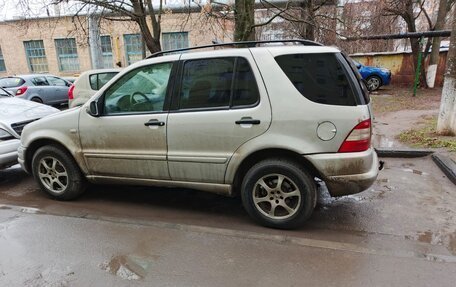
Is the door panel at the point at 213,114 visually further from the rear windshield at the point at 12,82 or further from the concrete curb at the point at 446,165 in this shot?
the rear windshield at the point at 12,82

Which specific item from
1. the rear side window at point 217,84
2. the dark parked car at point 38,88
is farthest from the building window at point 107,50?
the rear side window at point 217,84

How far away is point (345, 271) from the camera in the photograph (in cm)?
284

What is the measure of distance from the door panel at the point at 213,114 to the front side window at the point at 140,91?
0.24 meters

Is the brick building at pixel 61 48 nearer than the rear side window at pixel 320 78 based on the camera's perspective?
No

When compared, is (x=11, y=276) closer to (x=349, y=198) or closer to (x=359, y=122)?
(x=359, y=122)

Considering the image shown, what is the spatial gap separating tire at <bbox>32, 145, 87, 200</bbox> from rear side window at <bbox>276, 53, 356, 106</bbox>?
2.86 metres

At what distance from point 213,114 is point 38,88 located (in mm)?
12520

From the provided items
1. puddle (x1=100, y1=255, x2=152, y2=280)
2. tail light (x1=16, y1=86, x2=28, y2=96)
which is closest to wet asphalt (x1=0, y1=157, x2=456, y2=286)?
puddle (x1=100, y1=255, x2=152, y2=280)

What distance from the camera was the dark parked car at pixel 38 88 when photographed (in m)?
13.2

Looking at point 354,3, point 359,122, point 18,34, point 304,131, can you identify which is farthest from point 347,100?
point 18,34

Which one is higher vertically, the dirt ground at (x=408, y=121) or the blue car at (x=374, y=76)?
the blue car at (x=374, y=76)

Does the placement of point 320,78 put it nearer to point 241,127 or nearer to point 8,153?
point 241,127

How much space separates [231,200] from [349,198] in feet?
4.81

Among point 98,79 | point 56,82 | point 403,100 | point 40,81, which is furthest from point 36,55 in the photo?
point 403,100
